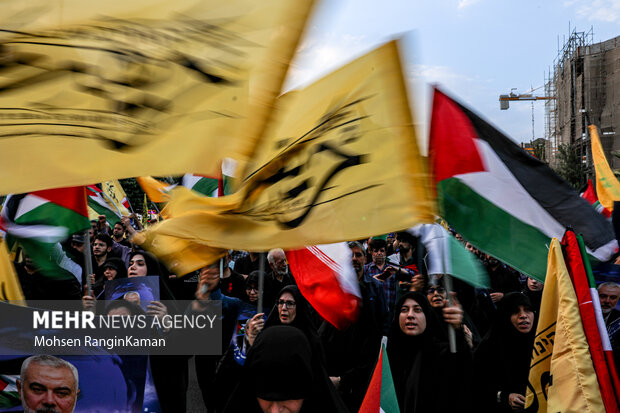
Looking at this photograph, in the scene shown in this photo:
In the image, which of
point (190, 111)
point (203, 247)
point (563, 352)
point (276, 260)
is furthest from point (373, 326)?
point (190, 111)

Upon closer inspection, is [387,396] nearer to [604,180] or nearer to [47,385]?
[47,385]

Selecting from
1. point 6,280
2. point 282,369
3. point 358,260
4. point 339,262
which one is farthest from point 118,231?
point 282,369

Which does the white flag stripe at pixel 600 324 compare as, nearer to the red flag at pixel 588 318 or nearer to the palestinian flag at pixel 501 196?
the red flag at pixel 588 318

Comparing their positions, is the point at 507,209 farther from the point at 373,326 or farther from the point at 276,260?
the point at 276,260

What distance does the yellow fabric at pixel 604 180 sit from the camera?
6898 mm

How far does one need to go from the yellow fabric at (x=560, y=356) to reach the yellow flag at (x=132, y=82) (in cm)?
190

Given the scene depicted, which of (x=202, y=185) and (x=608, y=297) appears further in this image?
(x=202, y=185)

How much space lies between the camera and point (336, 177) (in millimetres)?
2822

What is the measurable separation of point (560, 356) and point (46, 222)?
3779 millimetres

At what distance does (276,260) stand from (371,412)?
10.4 ft

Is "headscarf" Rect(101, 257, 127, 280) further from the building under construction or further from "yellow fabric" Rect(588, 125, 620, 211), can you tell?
the building under construction

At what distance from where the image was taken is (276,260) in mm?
6340

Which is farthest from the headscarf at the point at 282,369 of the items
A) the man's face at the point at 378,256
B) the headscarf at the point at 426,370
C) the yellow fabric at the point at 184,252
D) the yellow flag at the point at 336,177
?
the man's face at the point at 378,256

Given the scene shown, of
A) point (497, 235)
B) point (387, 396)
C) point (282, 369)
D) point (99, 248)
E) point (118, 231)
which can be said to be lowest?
point (387, 396)
